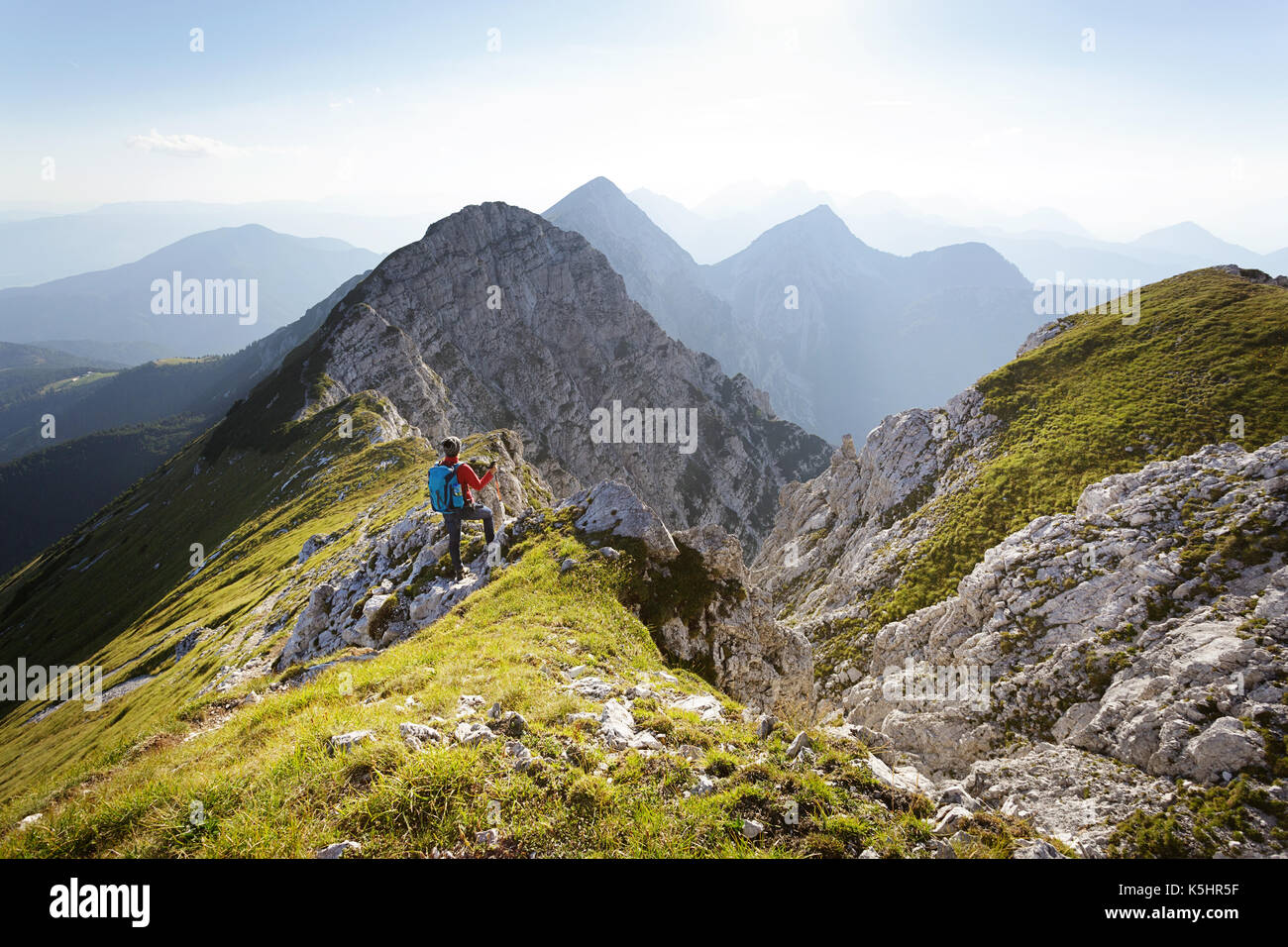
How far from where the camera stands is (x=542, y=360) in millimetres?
158000

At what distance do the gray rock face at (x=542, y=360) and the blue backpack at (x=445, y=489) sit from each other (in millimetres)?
88375

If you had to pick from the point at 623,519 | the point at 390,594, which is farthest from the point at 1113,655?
the point at 390,594

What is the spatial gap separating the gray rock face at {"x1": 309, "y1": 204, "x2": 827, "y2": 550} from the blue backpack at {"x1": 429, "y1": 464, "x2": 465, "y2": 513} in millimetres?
88375

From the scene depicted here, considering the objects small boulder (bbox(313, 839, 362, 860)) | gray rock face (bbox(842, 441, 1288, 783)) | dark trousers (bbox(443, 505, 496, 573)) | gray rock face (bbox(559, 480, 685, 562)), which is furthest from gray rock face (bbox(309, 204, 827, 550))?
small boulder (bbox(313, 839, 362, 860))

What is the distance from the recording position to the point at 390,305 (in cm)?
13200

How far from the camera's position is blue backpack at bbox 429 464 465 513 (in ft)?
58.0

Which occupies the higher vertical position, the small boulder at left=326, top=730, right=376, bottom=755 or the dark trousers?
the dark trousers

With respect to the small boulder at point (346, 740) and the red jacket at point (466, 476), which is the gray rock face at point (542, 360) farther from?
the small boulder at point (346, 740)

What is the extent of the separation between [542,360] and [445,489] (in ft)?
480

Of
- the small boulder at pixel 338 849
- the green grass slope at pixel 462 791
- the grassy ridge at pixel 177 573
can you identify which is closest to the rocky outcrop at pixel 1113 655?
the green grass slope at pixel 462 791

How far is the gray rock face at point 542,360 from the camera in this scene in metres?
109

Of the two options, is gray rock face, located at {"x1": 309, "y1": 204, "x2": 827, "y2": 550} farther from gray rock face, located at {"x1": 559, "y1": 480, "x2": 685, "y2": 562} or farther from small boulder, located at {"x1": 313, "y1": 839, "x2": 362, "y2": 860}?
small boulder, located at {"x1": 313, "y1": 839, "x2": 362, "y2": 860}
